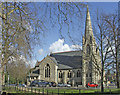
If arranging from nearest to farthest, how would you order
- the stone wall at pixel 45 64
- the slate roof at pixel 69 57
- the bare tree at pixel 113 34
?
the stone wall at pixel 45 64 → the bare tree at pixel 113 34 → the slate roof at pixel 69 57

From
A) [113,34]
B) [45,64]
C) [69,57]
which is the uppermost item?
[113,34]

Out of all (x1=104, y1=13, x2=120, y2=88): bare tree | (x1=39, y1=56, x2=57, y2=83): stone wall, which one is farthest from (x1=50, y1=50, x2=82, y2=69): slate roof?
(x1=104, y1=13, x2=120, y2=88): bare tree

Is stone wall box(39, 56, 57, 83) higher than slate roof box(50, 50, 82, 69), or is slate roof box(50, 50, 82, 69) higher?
slate roof box(50, 50, 82, 69)

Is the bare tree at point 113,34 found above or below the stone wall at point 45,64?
Answer: above

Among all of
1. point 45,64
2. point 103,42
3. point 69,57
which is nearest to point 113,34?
point 103,42

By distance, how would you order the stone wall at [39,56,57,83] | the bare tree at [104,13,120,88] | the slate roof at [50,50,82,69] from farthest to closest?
the slate roof at [50,50,82,69] < the bare tree at [104,13,120,88] < the stone wall at [39,56,57,83]

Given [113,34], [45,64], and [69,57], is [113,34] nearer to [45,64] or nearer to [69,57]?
[45,64]

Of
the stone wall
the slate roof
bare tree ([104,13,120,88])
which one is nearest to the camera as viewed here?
the stone wall

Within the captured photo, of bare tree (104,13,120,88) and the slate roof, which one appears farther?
the slate roof

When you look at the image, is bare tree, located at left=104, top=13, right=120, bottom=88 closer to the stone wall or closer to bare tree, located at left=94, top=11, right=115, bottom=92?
bare tree, located at left=94, top=11, right=115, bottom=92

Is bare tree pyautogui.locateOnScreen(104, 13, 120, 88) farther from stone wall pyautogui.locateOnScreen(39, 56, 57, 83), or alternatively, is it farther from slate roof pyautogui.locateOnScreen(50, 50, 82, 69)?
stone wall pyautogui.locateOnScreen(39, 56, 57, 83)

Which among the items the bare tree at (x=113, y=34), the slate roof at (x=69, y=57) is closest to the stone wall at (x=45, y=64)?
the slate roof at (x=69, y=57)

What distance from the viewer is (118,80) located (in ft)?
15.2

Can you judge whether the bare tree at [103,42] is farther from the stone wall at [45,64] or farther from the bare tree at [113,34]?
the stone wall at [45,64]
